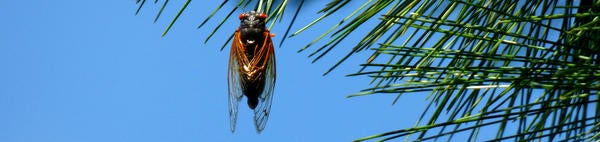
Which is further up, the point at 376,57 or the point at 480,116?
the point at 376,57

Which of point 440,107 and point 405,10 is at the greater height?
point 405,10

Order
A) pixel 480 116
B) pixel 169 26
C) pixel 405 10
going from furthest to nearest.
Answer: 1. pixel 405 10
2. pixel 169 26
3. pixel 480 116

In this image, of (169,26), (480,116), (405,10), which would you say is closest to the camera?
(480,116)

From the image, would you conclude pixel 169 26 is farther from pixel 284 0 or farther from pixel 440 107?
pixel 440 107

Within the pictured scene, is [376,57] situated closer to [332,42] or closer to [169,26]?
[332,42]

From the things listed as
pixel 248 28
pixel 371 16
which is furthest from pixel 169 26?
pixel 371 16

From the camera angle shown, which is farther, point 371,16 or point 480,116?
point 371,16

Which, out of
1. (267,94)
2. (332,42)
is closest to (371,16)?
(332,42)

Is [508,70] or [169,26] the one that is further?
[169,26]
